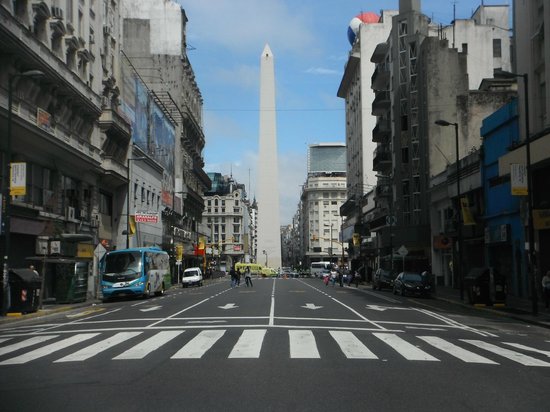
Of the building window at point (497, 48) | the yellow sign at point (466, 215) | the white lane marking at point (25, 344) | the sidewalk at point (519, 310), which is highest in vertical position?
the building window at point (497, 48)

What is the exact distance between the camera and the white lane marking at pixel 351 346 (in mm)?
11789

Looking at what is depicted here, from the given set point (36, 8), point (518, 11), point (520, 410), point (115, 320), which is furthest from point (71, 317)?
point (518, 11)

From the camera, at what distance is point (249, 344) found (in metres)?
13.2

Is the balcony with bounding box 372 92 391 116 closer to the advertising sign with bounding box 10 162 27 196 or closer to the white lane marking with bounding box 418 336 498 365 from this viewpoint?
the advertising sign with bounding box 10 162 27 196

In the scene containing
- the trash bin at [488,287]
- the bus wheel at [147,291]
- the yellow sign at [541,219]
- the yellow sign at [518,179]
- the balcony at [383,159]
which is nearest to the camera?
the yellow sign at [518,179]

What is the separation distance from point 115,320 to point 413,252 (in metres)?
41.6

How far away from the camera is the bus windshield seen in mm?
34406

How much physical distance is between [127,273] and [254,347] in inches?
914

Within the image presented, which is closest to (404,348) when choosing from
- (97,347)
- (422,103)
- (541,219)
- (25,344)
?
(97,347)

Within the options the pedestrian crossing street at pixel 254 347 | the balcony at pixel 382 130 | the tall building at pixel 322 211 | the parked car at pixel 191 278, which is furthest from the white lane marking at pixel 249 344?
the tall building at pixel 322 211

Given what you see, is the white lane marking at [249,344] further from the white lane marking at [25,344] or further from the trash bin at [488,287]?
the trash bin at [488,287]

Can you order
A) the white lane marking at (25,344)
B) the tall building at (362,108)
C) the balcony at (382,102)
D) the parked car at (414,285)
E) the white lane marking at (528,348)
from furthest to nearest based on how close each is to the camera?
1. the tall building at (362,108)
2. the balcony at (382,102)
3. the parked car at (414,285)
4. the white lane marking at (25,344)
5. the white lane marking at (528,348)

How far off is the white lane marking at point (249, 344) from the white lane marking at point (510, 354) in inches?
190

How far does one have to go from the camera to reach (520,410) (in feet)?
24.5
